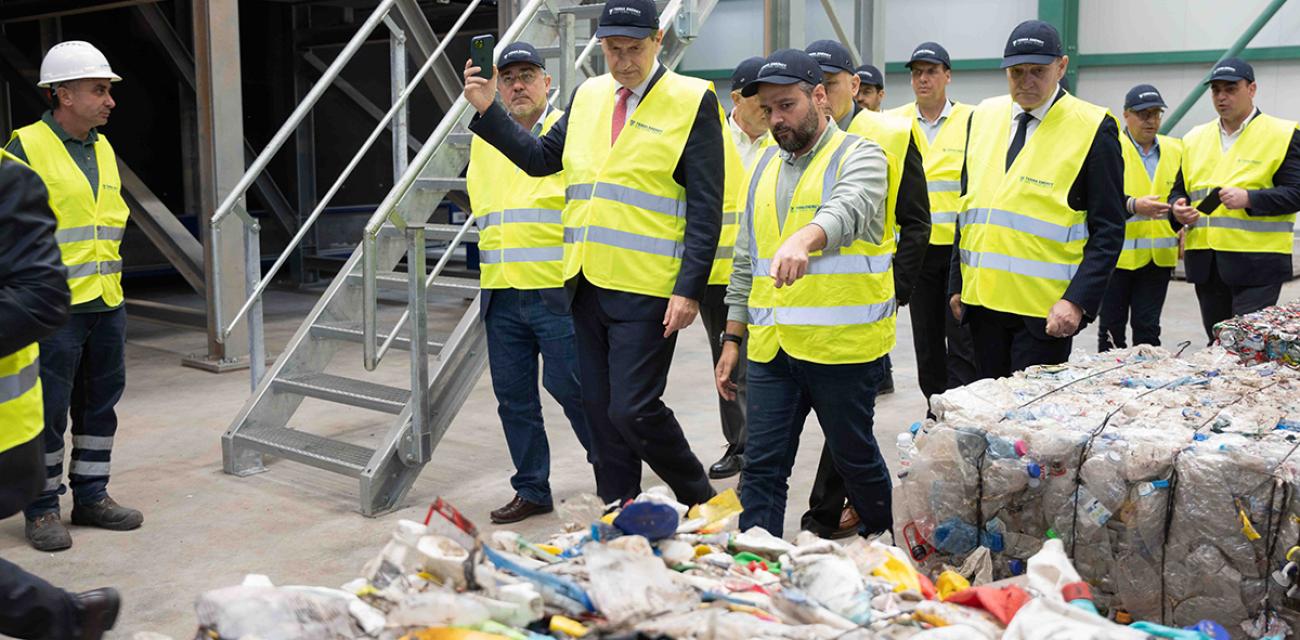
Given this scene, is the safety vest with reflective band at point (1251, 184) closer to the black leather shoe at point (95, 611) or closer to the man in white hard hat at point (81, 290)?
the man in white hard hat at point (81, 290)

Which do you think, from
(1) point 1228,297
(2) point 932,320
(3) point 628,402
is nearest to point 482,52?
(3) point 628,402

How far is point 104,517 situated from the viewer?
15.9ft

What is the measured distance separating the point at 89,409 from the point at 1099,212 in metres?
3.83

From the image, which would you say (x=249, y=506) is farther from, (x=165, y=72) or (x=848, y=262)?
(x=165, y=72)

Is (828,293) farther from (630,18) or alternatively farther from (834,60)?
(834,60)

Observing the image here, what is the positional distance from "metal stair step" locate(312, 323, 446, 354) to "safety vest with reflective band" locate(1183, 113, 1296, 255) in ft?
12.6

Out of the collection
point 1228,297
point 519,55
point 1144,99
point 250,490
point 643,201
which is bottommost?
point 250,490

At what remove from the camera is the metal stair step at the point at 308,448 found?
207 inches

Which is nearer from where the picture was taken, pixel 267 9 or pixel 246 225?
pixel 246 225

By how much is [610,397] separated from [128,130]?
34.3 ft

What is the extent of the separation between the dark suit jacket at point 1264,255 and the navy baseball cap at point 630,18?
3.37 m

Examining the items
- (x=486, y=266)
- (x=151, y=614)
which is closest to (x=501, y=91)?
(x=486, y=266)

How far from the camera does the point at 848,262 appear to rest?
373 cm

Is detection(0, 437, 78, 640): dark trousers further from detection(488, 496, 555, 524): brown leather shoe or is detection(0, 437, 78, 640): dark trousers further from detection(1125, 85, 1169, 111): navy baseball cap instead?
detection(1125, 85, 1169, 111): navy baseball cap
